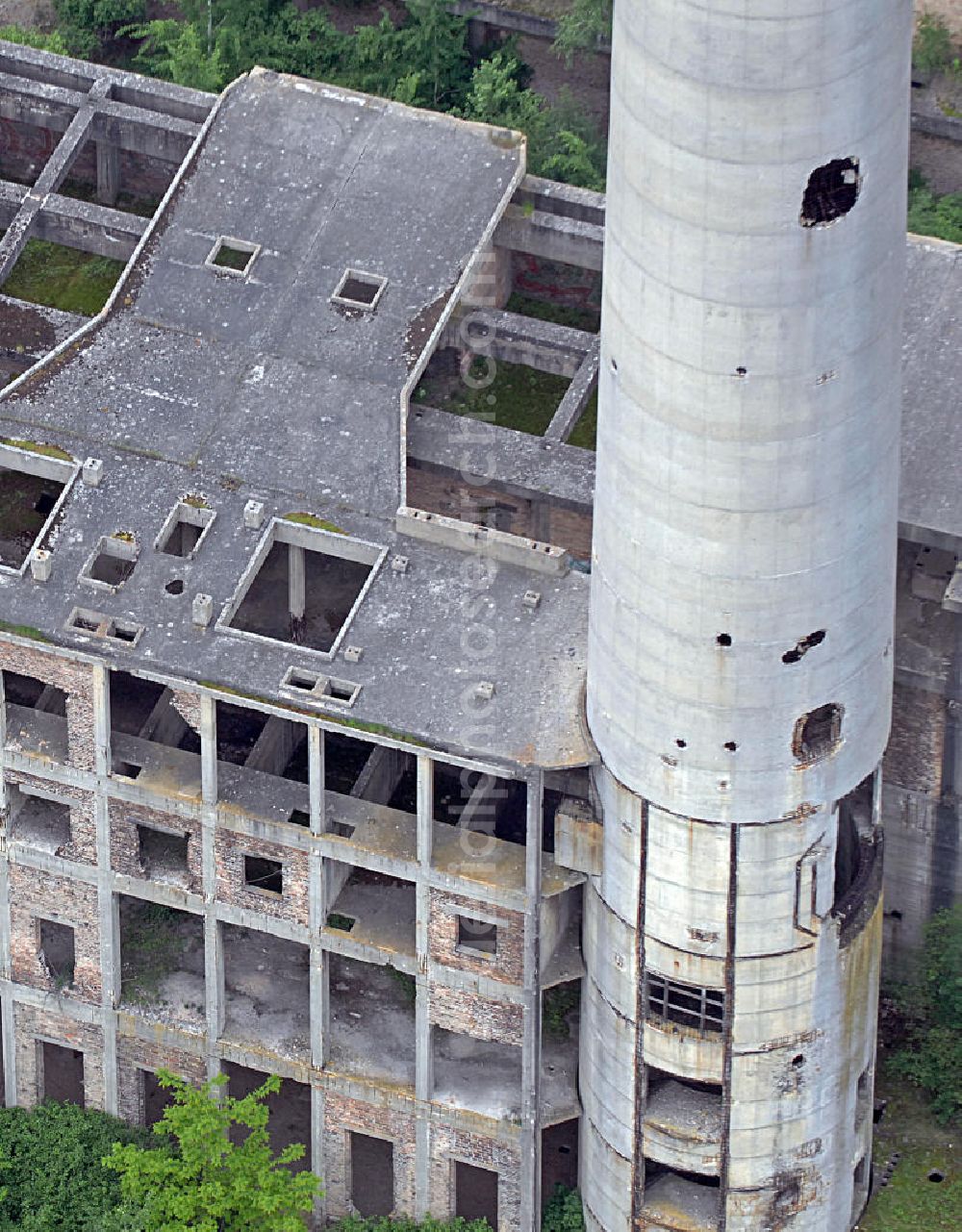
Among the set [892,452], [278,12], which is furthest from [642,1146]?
[278,12]

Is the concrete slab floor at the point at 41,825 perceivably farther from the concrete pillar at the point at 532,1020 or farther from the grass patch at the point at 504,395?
the grass patch at the point at 504,395

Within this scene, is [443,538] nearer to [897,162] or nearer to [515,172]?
[515,172]

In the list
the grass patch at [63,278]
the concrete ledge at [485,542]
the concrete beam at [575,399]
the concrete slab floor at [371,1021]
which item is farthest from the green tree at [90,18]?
the concrete slab floor at [371,1021]

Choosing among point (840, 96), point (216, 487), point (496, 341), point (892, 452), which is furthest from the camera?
point (496, 341)

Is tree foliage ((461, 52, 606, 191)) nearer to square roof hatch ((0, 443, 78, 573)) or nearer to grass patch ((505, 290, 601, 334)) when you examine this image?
grass patch ((505, 290, 601, 334))

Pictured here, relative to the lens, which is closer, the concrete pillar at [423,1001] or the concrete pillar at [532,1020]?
the concrete pillar at [532,1020]

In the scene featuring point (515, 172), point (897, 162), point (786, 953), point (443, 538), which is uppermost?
point (897, 162)
